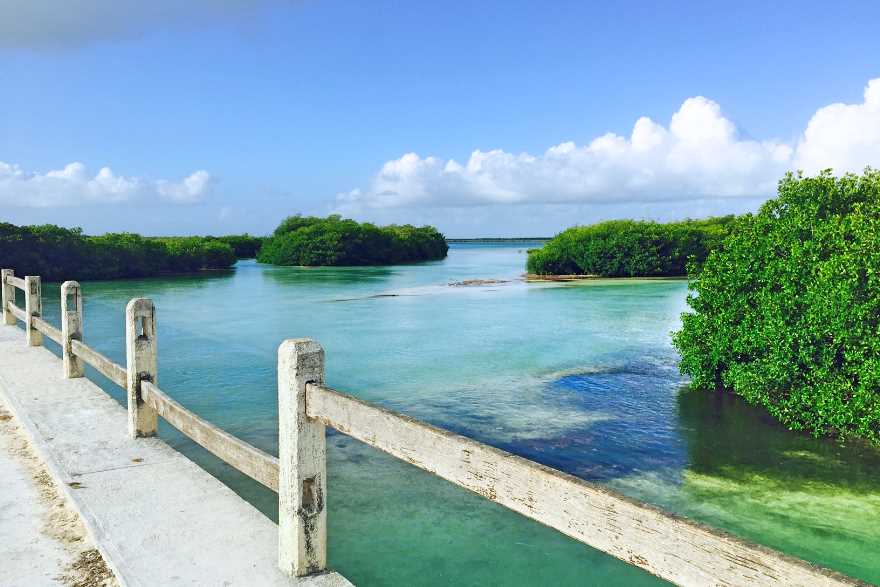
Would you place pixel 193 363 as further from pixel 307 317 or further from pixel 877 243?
pixel 877 243

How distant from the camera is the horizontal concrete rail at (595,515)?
1.72 meters

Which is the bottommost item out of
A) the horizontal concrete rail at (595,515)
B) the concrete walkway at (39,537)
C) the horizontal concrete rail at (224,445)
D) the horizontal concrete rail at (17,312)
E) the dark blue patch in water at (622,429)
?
the dark blue patch in water at (622,429)

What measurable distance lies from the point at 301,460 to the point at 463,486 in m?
1.03

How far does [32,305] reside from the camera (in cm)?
1023

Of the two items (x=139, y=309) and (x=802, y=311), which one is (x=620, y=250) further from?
(x=139, y=309)

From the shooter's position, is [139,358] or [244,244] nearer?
[139,358]

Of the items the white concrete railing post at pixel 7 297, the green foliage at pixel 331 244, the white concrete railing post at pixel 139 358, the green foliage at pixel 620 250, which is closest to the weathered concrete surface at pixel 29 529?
the white concrete railing post at pixel 139 358

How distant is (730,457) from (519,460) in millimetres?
6769

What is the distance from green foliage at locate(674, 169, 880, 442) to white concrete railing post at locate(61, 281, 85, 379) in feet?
27.0

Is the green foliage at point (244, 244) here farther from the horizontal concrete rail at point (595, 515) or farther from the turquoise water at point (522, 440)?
the horizontal concrete rail at point (595, 515)

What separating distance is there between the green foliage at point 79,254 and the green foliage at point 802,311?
4081 centimetres

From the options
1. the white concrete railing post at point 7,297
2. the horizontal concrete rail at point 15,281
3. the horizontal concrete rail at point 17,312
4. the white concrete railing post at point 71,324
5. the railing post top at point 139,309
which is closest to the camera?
the railing post top at point 139,309

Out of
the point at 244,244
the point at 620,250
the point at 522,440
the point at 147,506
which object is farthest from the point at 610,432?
the point at 244,244

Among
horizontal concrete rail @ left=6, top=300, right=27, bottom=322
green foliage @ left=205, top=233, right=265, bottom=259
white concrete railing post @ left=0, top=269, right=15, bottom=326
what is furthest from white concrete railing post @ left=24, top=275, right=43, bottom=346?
green foliage @ left=205, top=233, right=265, bottom=259
